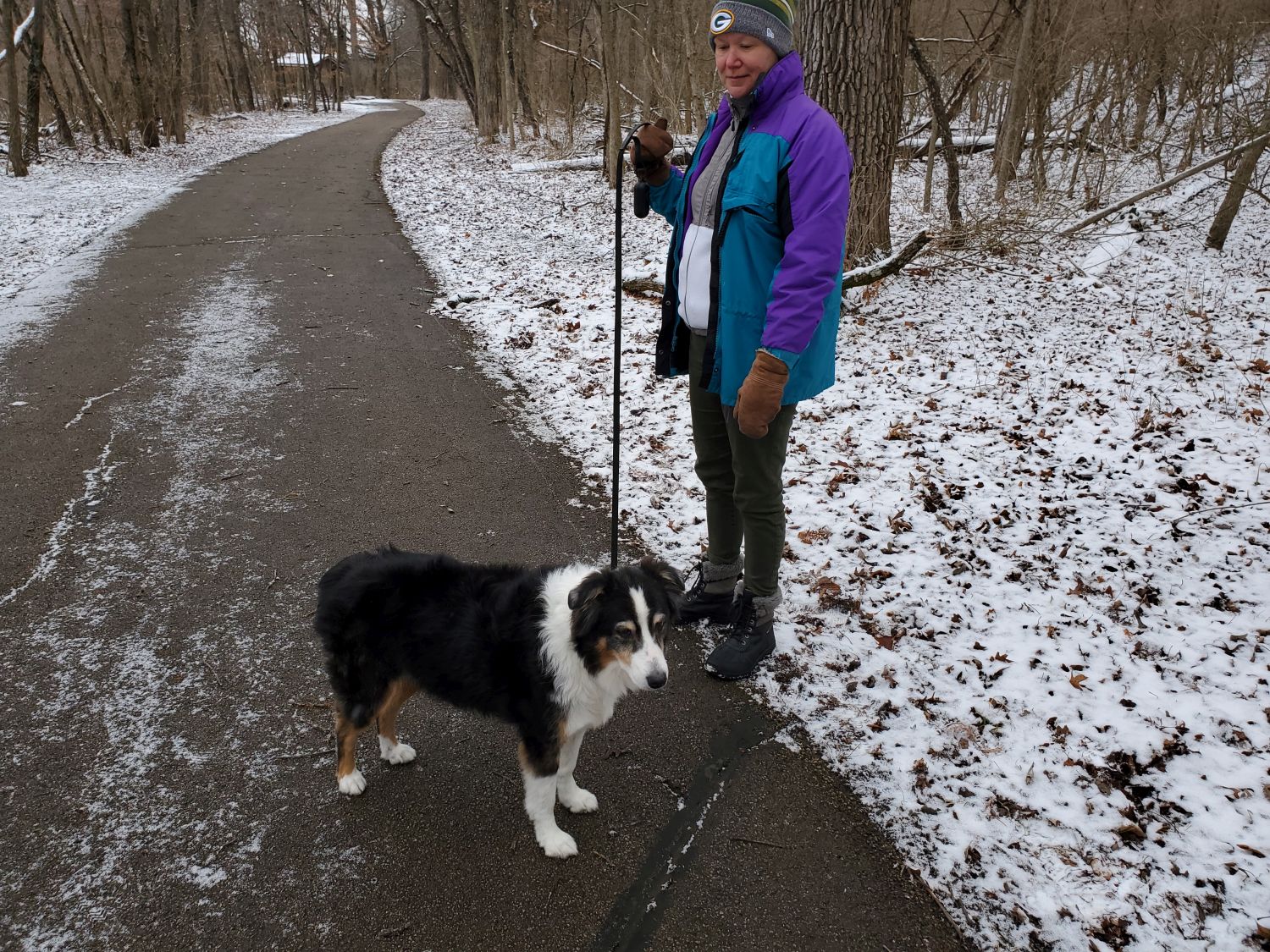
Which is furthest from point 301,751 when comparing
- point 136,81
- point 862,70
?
point 136,81

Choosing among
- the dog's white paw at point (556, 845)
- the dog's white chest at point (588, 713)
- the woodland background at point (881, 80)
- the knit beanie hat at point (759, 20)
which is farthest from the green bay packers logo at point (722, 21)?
the woodland background at point (881, 80)

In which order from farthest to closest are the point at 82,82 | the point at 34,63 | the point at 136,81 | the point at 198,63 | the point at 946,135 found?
the point at 198,63
the point at 136,81
the point at 82,82
the point at 34,63
the point at 946,135

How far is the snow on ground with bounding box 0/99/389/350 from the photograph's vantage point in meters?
9.10

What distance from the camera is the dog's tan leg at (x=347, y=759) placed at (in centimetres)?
288

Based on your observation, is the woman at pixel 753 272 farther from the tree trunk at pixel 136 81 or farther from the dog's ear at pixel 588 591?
the tree trunk at pixel 136 81

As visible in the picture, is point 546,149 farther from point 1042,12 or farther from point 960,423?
point 960,423

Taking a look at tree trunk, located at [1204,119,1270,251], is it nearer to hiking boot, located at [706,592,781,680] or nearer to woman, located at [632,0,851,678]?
woman, located at [632,0,851,678]

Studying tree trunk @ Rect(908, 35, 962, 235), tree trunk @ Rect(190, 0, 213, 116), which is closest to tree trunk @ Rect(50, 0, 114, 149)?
tree trunk @ Rect(190, 0, 213, 116)

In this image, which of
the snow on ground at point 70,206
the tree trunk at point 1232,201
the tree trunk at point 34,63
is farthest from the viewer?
the tree trunk at point 34,63

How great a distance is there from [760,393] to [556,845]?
1.91m

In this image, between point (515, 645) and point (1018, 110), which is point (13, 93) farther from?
point (515, 645)

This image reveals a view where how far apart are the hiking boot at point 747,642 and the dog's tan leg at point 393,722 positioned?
1.46 m

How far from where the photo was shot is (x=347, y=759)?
115 inches

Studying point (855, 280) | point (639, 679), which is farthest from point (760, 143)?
point (855, 280)
